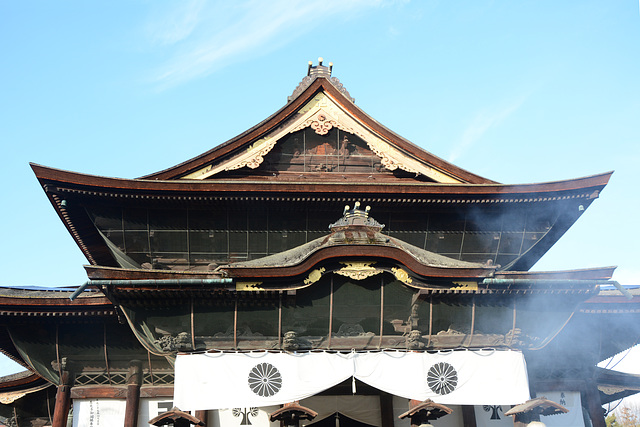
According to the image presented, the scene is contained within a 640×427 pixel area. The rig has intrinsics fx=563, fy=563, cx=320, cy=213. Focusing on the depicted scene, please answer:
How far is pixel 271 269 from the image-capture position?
11.7m

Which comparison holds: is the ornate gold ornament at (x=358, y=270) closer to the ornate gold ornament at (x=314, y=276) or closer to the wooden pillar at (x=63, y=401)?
the ornate gold ornament at (x=314, y=276)

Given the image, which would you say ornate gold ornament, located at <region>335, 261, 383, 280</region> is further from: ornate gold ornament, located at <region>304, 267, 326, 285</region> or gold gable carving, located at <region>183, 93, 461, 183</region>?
gold gable carving, located at <region>183, 93, 461, 183</region>

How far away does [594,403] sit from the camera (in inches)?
554

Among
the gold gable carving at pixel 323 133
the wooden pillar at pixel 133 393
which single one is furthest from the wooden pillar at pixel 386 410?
the gold gable carving at pixel 323 133

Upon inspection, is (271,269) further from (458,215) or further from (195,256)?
(458,215)

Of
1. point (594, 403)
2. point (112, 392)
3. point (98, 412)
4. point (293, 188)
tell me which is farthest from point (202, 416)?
point (594, 403)

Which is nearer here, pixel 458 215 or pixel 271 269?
pixel 271 269

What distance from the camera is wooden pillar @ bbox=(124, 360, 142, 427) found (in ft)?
45.4

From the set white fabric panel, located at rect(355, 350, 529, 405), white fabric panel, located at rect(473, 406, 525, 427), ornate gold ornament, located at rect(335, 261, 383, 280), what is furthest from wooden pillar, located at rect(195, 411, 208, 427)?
white fabric panel, located at rect(473, 406, 525, 427)

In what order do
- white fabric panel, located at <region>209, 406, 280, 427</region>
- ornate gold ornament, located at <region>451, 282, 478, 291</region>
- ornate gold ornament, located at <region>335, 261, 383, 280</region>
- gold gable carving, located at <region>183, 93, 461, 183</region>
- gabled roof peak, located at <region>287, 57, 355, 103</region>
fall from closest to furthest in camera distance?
ornate gold ornament, located at <region>335, 261, 383, 280</region> < ornate gold ornament, located at <region>451, 282, 478, 291</region> < white fabric panel, located at <region>209, 406, 280, 427</region> < gold gable carving, located at <region>183, 93, 461, 183</region> < gabled roof peak, located at <region>287, 57, 355, 103</region>

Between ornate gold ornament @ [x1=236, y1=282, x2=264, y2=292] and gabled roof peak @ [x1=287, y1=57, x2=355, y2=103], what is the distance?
737 cm

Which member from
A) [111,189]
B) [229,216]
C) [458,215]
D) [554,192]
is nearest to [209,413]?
[229,216]

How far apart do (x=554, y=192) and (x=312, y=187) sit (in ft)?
21.5

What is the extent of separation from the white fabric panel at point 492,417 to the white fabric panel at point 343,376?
1.72m
